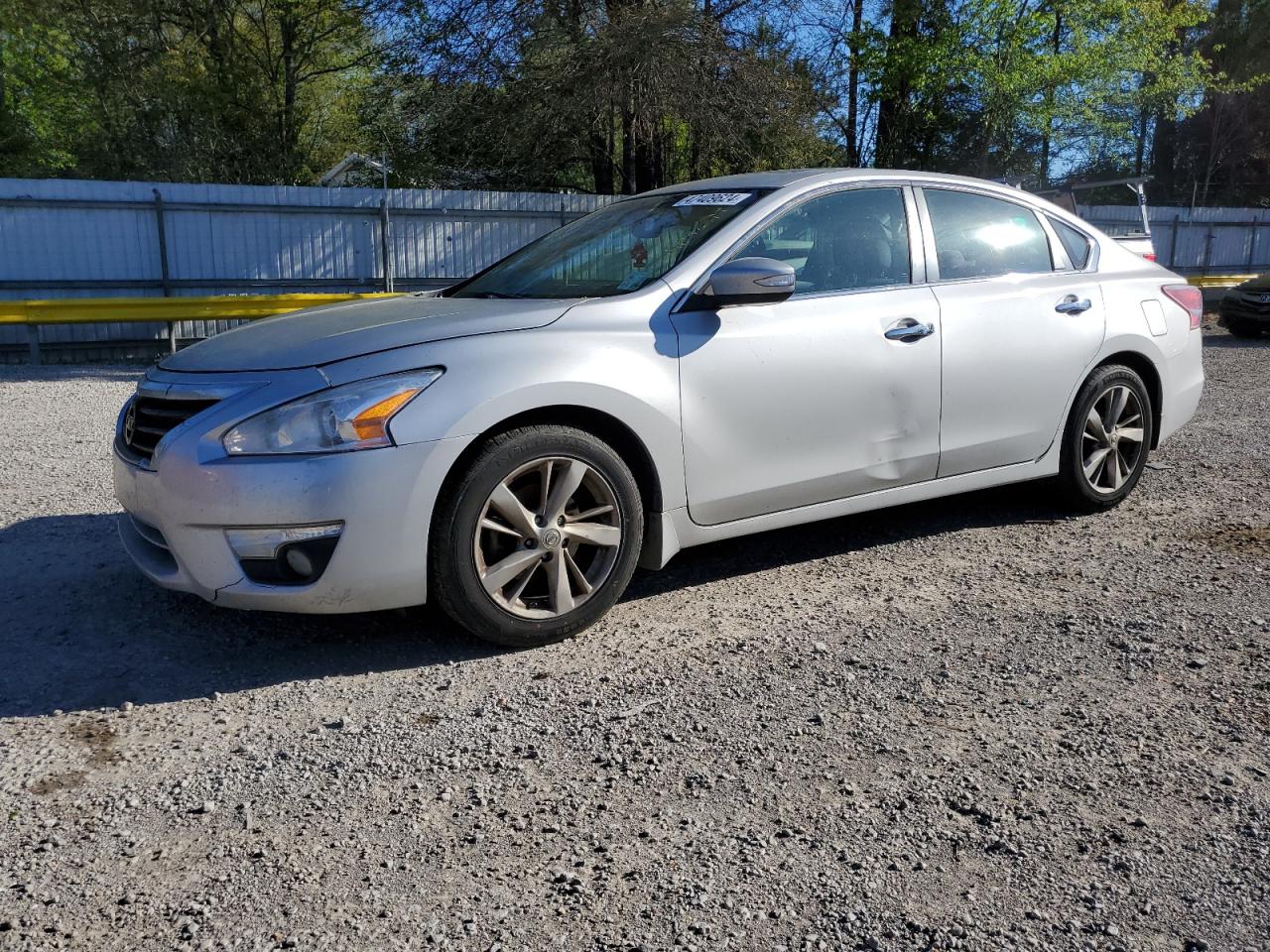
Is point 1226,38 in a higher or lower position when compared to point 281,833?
higher

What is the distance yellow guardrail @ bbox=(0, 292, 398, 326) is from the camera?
13.3m

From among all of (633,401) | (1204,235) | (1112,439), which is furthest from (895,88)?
(633,401)

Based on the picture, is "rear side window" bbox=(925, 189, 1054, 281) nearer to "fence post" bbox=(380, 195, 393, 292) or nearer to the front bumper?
the front bumper

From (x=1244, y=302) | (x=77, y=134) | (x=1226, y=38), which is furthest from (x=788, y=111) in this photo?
(x=1226, y=38)

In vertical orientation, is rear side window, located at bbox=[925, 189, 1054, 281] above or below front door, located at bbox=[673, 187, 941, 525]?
above

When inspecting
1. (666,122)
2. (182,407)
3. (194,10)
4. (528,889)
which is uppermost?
(194,10)

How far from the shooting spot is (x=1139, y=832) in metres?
2.70

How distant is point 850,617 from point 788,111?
57.8ft

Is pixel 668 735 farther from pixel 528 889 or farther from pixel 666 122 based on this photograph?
pixel 666 122

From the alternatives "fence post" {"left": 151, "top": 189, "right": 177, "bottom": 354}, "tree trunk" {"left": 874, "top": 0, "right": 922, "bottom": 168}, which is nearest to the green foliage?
"tree trunk" {"left": 874, "top": 0, "right": 922, "bottom": 168}

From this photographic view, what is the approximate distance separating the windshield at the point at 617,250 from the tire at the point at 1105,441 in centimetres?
205

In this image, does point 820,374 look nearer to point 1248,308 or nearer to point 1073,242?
point 1073,242

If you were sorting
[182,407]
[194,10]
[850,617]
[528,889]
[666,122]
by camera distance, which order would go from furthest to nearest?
1. [194,10]
2. [666,122]
3. [850,617]
4. [182,407]
5. [528,889]

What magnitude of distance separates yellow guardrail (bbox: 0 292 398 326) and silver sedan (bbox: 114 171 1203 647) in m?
9.06
